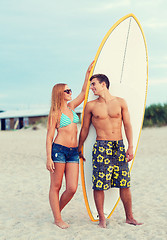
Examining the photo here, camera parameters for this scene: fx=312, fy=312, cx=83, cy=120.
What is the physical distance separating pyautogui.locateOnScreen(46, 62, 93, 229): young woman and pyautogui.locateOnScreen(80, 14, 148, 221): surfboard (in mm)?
276

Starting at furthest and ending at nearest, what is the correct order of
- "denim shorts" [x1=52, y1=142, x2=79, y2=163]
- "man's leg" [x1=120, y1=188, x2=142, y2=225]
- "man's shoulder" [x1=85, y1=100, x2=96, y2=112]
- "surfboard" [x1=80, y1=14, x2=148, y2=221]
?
"surfboard" [x1=80, y1=14, x2=148, y2=221]
"man's leg" [x1=120, y1=188, x2=142, y2=225]
"man's shoulder" [x1=85, y1=100, x2=96, y2=112]
"denim shorts" [x1=52, y1=142, x2=79, y2=163]

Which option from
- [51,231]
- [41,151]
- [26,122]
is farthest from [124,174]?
[26,122]

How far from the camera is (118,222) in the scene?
4062mm

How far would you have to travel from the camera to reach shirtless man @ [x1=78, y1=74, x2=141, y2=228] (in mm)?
3598

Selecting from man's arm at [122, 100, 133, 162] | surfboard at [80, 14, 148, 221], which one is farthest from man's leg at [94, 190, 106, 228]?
man's arm at [122, 100, 133, 162]

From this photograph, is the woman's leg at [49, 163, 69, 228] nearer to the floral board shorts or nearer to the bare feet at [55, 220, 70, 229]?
the bare feet at [55, 220, 70, 229]

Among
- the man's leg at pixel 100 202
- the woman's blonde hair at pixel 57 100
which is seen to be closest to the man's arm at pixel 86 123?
the woman's blonde hair at pixel 57 100

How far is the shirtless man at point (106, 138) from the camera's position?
3.60 metres

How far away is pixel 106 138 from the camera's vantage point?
3.63 meters

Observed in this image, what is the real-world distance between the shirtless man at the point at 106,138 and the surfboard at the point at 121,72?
163 millimetres

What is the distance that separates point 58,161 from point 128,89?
1384mm

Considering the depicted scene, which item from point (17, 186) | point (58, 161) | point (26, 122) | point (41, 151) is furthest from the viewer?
point (26, 122)

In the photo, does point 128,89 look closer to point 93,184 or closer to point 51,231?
point 93,184

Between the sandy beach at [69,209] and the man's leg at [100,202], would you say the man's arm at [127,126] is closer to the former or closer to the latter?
the man's leg at [100,202]
